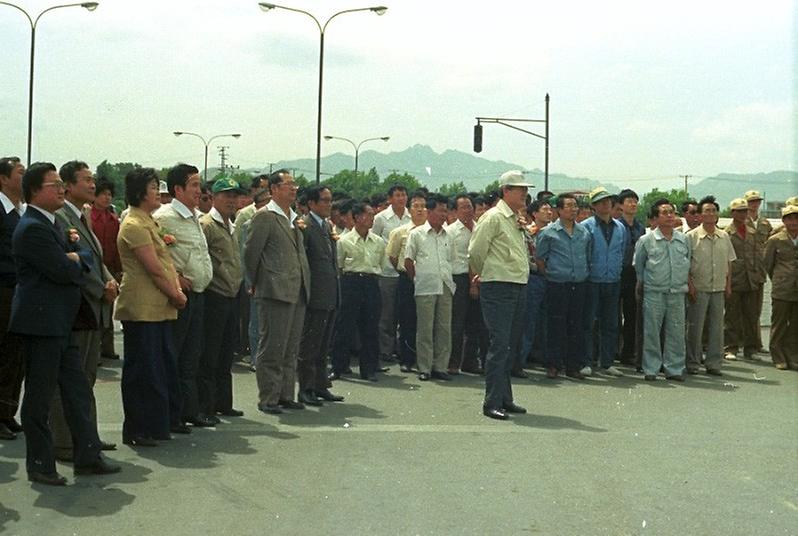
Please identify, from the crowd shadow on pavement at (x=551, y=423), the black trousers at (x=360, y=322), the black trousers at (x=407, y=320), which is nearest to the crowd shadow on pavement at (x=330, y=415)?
the crowd shadow on pavement at (x=551, y=423)

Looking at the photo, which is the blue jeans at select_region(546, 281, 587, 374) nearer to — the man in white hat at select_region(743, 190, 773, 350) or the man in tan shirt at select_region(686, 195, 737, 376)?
the man in tan shirt at select_region(686, 195, 737, 376)

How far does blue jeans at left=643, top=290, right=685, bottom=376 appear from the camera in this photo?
14.1 m

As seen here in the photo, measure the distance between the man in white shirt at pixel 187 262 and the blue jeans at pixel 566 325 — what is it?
5.53 metres

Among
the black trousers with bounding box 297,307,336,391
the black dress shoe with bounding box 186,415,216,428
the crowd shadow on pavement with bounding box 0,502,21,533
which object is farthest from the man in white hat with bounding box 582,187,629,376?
the crowd shadow on pavement with bounding box 0,502,21,533

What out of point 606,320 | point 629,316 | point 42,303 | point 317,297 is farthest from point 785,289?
point 42,303

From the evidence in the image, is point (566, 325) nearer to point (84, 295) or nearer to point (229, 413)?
point (229, 413)

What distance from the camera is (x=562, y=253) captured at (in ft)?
46.0

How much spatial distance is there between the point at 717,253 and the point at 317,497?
9095mm

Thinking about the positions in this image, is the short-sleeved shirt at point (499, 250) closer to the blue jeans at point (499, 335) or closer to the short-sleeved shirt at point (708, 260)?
the blue jeans at point (499, 335)

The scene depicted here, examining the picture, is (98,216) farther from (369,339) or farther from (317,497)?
(317,497)

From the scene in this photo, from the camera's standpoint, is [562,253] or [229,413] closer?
[229,413]

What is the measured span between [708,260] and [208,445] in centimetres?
806

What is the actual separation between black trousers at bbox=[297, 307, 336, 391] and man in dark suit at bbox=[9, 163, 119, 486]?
156 inches

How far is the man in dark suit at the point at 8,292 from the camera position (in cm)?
897
